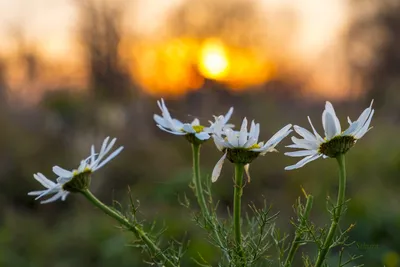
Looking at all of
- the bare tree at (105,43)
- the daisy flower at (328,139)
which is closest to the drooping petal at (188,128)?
the daisy flower at (328,139)

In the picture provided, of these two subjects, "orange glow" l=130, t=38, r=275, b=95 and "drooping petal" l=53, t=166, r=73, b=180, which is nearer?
"drooping petal" l=53, t=166, r=73, b=180

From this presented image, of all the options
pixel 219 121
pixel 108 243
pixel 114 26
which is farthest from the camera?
pixel 114 26

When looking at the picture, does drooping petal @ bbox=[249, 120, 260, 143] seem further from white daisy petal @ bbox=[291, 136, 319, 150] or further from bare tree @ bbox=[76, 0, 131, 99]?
bare tree @ bbox=[76, 0, 131, 99]

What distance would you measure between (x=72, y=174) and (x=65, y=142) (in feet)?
18.7

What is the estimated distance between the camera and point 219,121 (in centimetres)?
71

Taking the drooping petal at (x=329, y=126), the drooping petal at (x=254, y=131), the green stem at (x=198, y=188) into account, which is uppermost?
the drooping petal at (x=329, y=126)

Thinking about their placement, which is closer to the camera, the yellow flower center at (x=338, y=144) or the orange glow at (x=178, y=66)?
the yellow flower center at (x=338, y=144)

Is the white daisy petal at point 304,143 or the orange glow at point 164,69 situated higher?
the white daisy petal at point 304,143

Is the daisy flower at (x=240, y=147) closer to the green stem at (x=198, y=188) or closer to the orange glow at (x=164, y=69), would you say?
the green stem at (x=198, y=188)

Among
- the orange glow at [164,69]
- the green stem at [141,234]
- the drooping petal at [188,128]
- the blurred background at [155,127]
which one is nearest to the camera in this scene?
the green stem at [141,234]

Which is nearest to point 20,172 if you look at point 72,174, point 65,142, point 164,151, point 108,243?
point 65,142

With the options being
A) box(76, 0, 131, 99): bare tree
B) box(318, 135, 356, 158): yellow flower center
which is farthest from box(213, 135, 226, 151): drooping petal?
box(76, 0, 131, 99): bare tree

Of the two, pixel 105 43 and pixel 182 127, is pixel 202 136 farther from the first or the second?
pixel 105 43

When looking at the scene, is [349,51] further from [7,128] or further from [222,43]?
[7,128]
